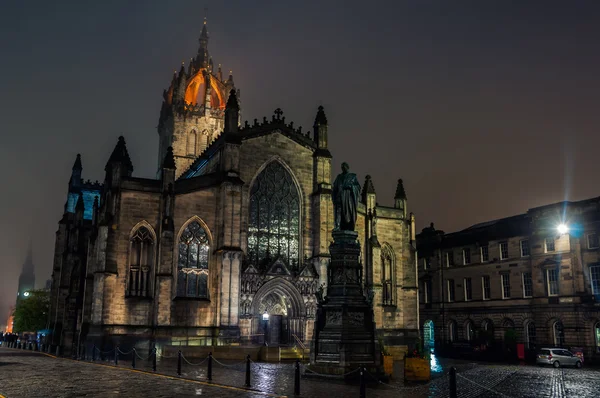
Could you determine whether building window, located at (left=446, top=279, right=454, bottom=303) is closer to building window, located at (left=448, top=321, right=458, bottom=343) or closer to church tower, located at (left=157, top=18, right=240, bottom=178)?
building window, located at (left=448, top=321, right=458, bottom=343)

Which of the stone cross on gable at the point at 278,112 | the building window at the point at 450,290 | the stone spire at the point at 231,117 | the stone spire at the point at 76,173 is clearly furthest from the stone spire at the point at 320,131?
the stone spire at the point at 76,173

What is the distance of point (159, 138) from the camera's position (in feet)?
213

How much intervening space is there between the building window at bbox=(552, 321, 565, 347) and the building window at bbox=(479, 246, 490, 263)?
9.13 m

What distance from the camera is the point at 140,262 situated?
1300 inches

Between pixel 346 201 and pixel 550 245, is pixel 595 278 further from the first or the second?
pixel 346 201

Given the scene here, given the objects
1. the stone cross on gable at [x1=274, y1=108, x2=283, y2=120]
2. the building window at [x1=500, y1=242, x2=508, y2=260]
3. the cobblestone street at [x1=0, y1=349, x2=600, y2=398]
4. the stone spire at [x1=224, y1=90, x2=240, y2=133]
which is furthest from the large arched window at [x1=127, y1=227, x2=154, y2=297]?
the building window at [x1=500, y1=242, x2=508, y2=260]

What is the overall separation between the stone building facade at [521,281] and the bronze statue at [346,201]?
28.0m

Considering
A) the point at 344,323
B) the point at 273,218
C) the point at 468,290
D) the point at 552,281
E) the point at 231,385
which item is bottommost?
the point at 231,385

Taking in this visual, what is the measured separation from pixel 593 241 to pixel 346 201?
29074 millimetres

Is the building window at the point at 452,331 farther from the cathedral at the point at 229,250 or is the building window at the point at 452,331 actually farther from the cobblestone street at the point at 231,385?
the cobblestone street at the point at 231,385

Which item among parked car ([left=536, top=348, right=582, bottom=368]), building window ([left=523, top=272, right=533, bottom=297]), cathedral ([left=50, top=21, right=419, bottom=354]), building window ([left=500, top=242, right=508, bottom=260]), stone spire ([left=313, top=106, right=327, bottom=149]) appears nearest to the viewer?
cathedral ([left=50, top=21, right=419, bottom=354])

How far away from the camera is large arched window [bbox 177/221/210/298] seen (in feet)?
111

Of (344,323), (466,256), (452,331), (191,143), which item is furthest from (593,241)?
(191,143)

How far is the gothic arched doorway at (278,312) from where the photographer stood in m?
35.9
